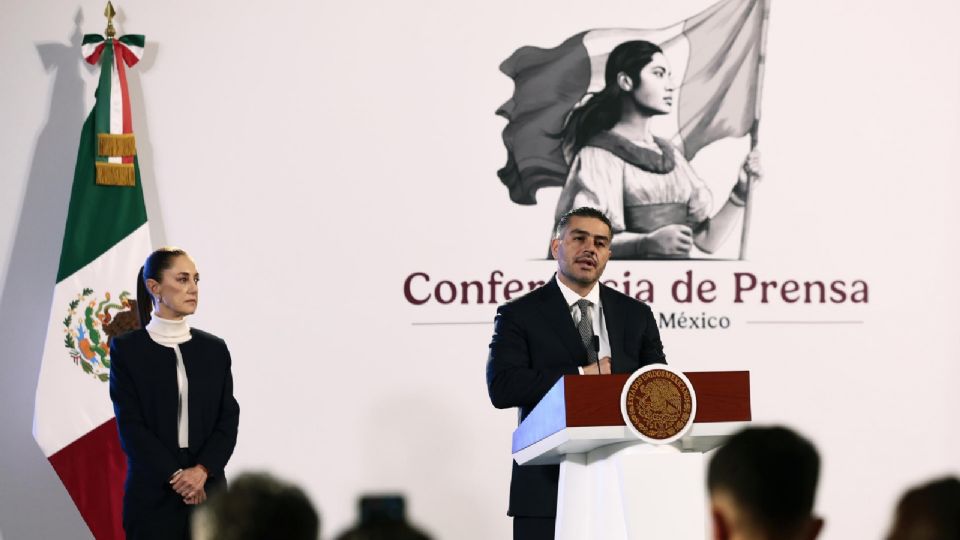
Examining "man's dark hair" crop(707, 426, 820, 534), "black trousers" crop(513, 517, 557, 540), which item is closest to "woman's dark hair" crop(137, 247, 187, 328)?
"black trousers" crop(513, 517, 557, 540)

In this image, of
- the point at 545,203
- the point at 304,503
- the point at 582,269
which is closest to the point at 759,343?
the point at 545,203

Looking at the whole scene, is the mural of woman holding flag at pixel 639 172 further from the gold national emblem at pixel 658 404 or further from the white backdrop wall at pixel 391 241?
the gold national emblem at pixel 658 404

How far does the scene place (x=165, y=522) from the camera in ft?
14.0

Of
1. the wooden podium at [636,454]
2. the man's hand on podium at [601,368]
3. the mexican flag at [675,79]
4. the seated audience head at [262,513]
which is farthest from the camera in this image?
the mexican flag at [675,79]

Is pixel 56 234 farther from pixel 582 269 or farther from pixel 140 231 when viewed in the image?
pixel 582 269

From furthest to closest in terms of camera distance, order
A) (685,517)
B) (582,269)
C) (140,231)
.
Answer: (140,231)
(582,269)
(685,517)

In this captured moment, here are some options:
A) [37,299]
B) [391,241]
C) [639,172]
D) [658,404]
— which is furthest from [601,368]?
[37,299]

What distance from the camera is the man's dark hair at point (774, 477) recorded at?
1980mm

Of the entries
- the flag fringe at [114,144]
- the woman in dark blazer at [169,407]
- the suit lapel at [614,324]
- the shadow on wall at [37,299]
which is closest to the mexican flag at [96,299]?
the flag fringe at [114,144]

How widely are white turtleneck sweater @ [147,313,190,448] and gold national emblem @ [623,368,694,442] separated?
1.93 metres

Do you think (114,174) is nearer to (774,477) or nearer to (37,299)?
(37,299)

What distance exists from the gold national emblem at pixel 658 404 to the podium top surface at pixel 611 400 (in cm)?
3

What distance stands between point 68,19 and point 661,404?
4116 mm

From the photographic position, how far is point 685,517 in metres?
3.06
